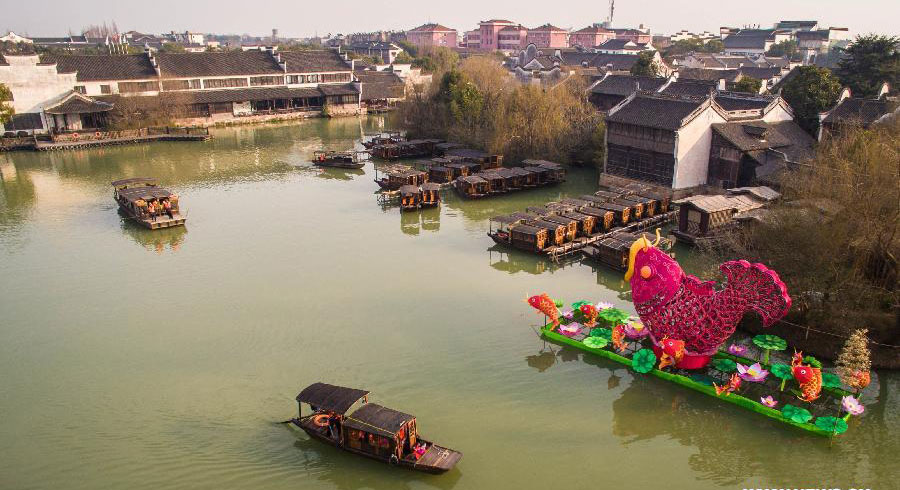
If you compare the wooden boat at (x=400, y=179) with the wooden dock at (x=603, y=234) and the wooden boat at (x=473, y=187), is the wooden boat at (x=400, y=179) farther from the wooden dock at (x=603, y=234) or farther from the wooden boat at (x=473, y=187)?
the wooden dock at (x=603, y=234)

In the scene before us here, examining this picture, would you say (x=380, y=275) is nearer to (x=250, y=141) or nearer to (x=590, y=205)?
(x=590, y=205)

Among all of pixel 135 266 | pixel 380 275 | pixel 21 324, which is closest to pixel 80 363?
pixel 21 324

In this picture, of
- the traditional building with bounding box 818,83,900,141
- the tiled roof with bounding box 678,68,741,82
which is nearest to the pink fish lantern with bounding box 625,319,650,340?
the traditional building with bounding box 818,83,900,141

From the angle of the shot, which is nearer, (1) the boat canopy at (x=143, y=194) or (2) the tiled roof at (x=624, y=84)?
(1) the boat canopy at (x=143, y=194)

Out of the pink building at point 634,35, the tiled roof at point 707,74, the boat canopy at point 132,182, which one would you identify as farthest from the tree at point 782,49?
→ the boat canopy at point 132,182

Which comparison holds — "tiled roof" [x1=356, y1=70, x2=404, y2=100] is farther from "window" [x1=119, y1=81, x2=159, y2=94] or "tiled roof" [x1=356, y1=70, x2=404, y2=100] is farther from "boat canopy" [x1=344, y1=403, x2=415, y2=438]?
"boat canopy" [x1=344, y1=403, x2=415, y2=438]

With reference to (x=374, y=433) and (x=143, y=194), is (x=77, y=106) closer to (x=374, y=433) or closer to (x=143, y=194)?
(x=143, y=194)

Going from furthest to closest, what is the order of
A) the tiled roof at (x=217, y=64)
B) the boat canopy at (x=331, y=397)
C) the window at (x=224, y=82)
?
the window at (x=224, y=82)
the tiled roof at (x=217, y=64)
the boat canopy at (x=331, y=397)

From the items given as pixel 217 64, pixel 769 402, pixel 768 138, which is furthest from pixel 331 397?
pixel 217 64
